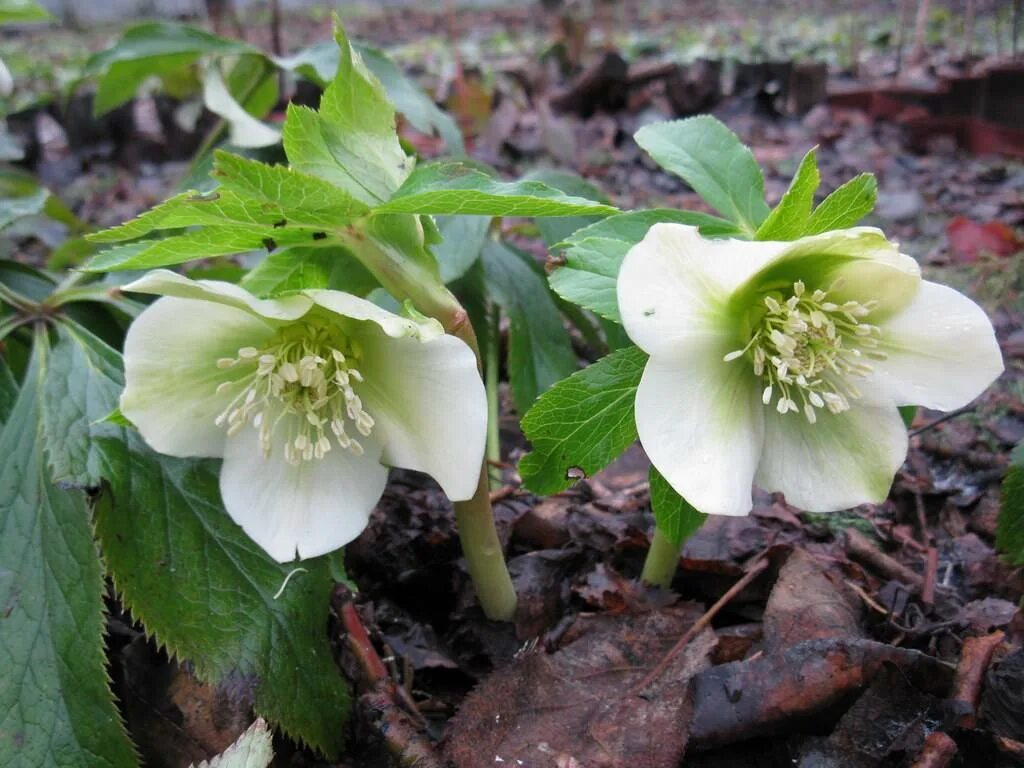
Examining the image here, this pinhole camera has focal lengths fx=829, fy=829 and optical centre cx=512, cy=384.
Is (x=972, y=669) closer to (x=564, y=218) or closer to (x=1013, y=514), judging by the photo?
(x=1013, y=514)

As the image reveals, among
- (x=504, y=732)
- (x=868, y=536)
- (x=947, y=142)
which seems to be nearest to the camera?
(x=504, y=732)

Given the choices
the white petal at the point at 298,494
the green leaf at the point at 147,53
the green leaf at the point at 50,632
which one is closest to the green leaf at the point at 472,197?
the white petal at the point at 298,494

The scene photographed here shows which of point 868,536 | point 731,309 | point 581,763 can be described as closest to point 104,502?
point 581,763

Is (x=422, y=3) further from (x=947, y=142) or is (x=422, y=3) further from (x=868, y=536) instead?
(x=868, y=536)

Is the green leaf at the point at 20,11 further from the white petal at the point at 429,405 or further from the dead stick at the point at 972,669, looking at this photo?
the dead stick at the point at 972,669

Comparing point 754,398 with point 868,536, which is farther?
point 868,536

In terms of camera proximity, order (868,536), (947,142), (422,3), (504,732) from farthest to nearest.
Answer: (422,3)
(947,142)
(868,536)
(504,732)
